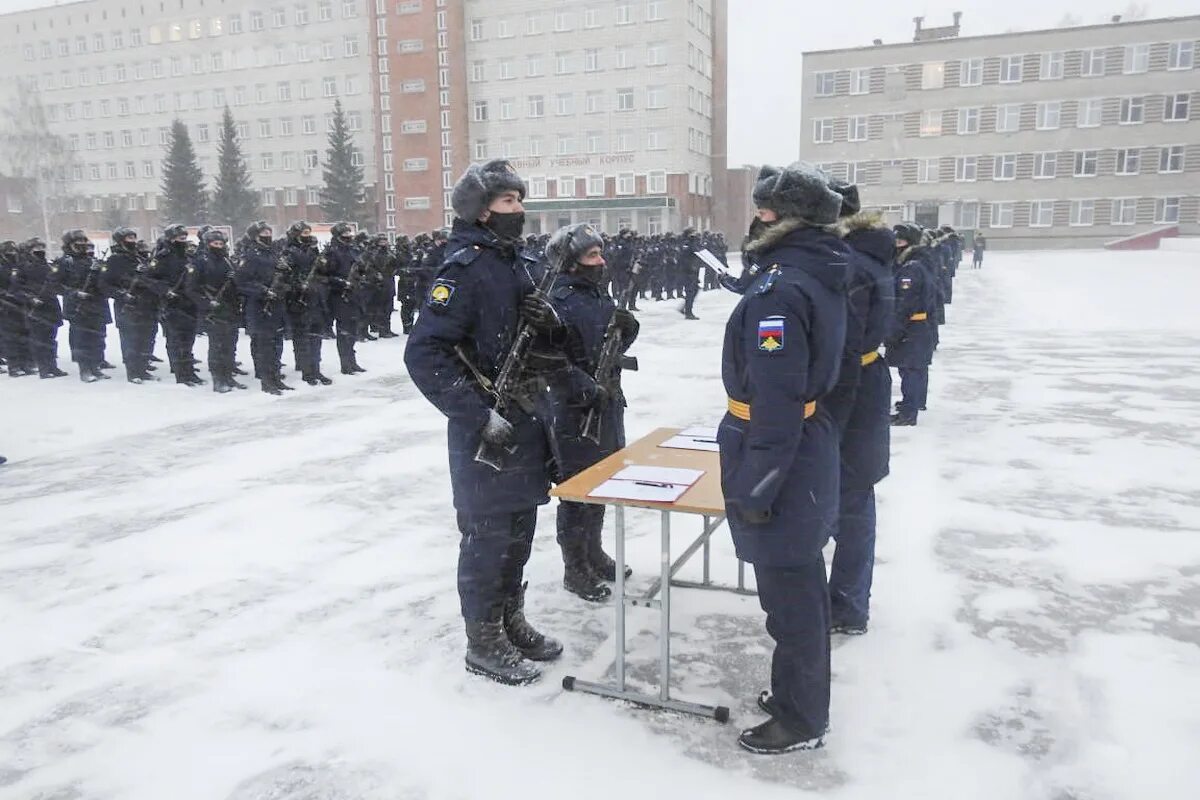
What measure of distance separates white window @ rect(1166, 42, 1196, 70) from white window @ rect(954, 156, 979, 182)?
1065 centimetres

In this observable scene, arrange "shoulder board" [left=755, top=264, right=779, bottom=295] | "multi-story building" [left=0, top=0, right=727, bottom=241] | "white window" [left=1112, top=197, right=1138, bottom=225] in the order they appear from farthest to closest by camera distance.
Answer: "multi-story building" [left=0, top=0, right=727, bottom=241] < "white window" [left=1112, top=197, right=1138, bottom=225] < "shoulder board" [left=755, top=264, right=779, bottom=295]

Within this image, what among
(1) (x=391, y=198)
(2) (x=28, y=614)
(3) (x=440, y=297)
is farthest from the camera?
(1) (x=391, y=198)

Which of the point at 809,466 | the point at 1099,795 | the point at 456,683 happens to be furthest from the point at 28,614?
the point at 1099,795

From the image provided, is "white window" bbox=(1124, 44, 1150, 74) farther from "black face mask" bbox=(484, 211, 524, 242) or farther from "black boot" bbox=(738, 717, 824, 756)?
"black boot" bbox=(738, 717, 824, 756)

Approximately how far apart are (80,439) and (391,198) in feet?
167

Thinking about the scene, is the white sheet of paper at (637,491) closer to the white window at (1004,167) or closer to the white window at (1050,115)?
the white window at (1004,167)

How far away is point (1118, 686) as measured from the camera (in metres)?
3.44

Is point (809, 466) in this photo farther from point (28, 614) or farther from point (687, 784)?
point (28, 614)

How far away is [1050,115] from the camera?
47.4 metres

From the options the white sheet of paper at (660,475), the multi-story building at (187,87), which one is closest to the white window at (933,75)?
the multi-story building at (187,87)

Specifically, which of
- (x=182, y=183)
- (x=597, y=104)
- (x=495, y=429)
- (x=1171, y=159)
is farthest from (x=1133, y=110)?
(x=182, y=183)

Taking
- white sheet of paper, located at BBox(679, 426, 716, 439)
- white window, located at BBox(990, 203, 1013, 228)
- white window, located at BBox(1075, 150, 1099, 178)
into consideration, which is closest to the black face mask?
white sheet of paper, located at BBox(679, 426, 716, 439)

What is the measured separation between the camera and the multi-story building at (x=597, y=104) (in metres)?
48.8

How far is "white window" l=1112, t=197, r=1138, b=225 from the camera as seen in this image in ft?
153
